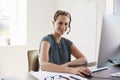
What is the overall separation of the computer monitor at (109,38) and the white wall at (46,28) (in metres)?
1.51

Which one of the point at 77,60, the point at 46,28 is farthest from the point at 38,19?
the point at 77,60

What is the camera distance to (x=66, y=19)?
6.55ft

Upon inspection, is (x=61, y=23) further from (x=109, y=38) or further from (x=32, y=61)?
(x=109, y=38)

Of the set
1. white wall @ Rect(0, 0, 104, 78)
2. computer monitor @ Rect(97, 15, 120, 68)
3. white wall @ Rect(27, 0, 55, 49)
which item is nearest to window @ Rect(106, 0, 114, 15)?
white wall @ Rect(0, 0, 104, 78)

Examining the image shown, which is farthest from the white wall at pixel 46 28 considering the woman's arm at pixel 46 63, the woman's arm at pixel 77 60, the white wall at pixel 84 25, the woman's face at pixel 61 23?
the woman's arm at pixel 46 63

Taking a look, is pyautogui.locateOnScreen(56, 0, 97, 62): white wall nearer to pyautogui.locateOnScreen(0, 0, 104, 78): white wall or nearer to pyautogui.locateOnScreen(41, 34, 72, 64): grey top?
pyautogui.locateOnScreen(0, 0, 104, 78): white wall

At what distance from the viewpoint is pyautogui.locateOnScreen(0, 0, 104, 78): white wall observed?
288 centimetres

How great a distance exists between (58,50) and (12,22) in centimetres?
167

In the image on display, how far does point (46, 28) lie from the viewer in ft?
11.6

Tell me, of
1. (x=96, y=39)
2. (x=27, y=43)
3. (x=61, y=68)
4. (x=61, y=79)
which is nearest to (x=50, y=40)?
(x=61, y=68)

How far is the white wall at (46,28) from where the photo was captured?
9.46 feet

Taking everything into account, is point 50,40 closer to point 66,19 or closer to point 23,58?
point 66,19

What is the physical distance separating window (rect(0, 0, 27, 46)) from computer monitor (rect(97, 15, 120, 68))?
89.7 inches

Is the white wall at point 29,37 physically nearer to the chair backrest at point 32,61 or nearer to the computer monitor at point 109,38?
the chair backrest at point 32,61
